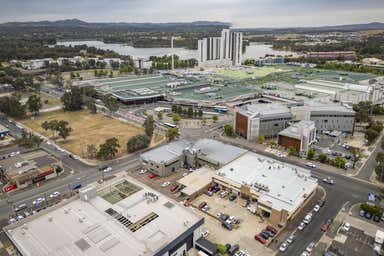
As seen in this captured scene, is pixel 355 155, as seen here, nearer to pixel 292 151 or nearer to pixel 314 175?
pixel 314 175

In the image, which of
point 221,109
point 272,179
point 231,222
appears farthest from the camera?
point 221,109

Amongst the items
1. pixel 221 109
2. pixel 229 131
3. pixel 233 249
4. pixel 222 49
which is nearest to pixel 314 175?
pixel 229 131

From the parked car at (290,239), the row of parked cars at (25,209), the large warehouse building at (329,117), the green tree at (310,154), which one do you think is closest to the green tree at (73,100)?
the row of parked cars at (25,209)

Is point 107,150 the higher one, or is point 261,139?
point 107,150

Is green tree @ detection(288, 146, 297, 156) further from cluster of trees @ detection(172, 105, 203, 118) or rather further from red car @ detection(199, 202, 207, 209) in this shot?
cluster of trees @ detection(172, 105, 203, 118)

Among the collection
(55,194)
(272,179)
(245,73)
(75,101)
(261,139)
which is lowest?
(55,194)

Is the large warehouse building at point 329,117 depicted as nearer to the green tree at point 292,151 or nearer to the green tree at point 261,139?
the green tree at point 261,139
